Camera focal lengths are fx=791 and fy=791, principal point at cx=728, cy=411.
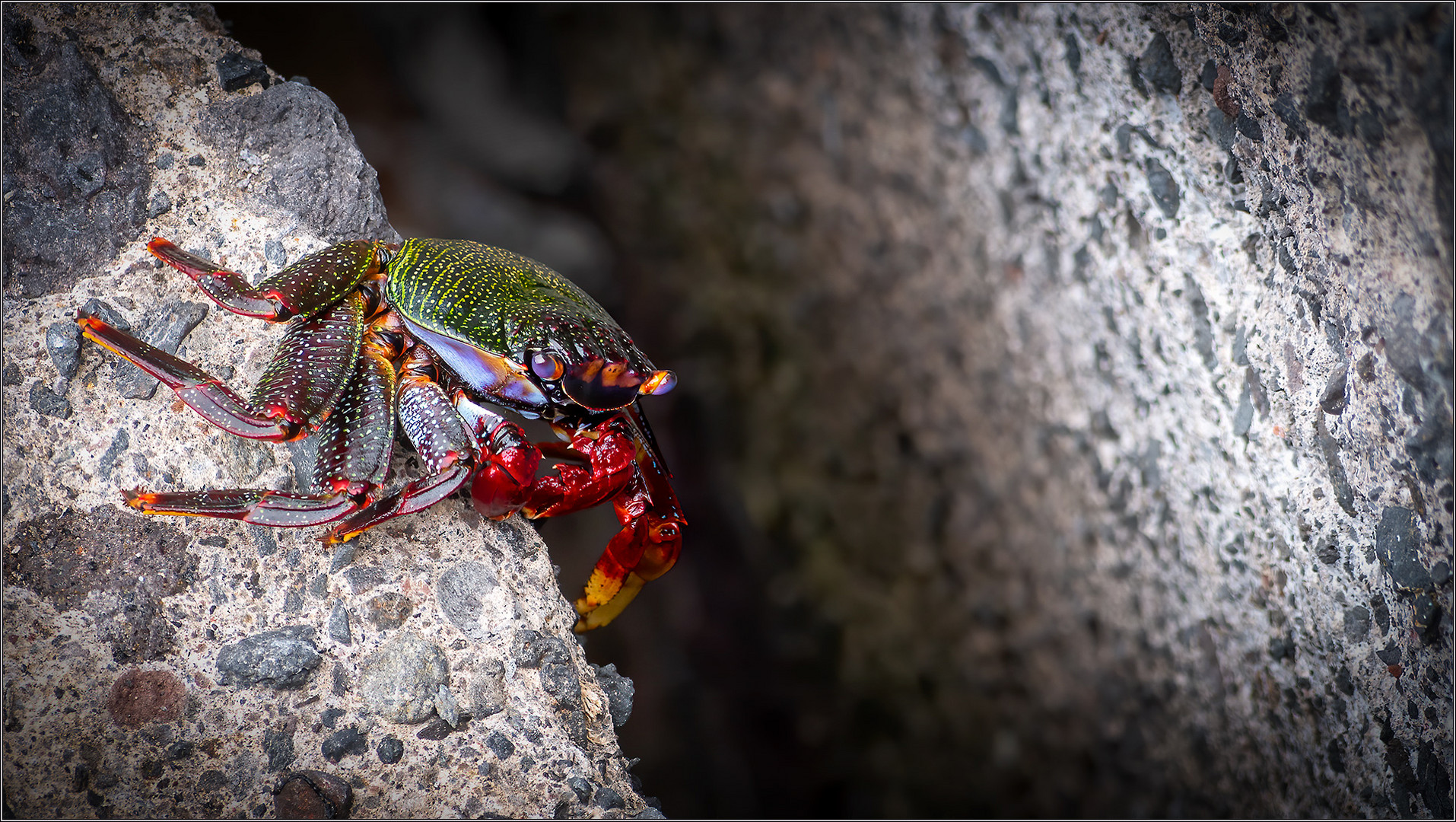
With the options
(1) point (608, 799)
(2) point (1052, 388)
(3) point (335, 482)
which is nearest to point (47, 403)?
(3) point (335, 482)

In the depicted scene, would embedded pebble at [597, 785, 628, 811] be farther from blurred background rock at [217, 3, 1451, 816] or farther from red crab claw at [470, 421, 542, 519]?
blurred background rock at [217, 3, 1451, 816]

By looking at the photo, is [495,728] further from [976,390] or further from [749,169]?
[749,169]

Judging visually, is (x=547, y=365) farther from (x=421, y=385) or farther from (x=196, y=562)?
(x=196, y=562)

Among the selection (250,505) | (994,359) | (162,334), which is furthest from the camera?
(994,359)

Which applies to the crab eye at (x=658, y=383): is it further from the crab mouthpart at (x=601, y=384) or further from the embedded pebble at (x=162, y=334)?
the embedded pebble at (x=162, y=334)

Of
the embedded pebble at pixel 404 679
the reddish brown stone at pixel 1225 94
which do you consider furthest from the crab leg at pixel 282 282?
the reddish brown stone at pixel 1225 94

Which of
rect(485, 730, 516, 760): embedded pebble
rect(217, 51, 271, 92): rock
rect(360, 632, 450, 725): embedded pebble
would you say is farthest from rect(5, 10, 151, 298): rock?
rect(485, 730, 516, 760): embedded pebble
